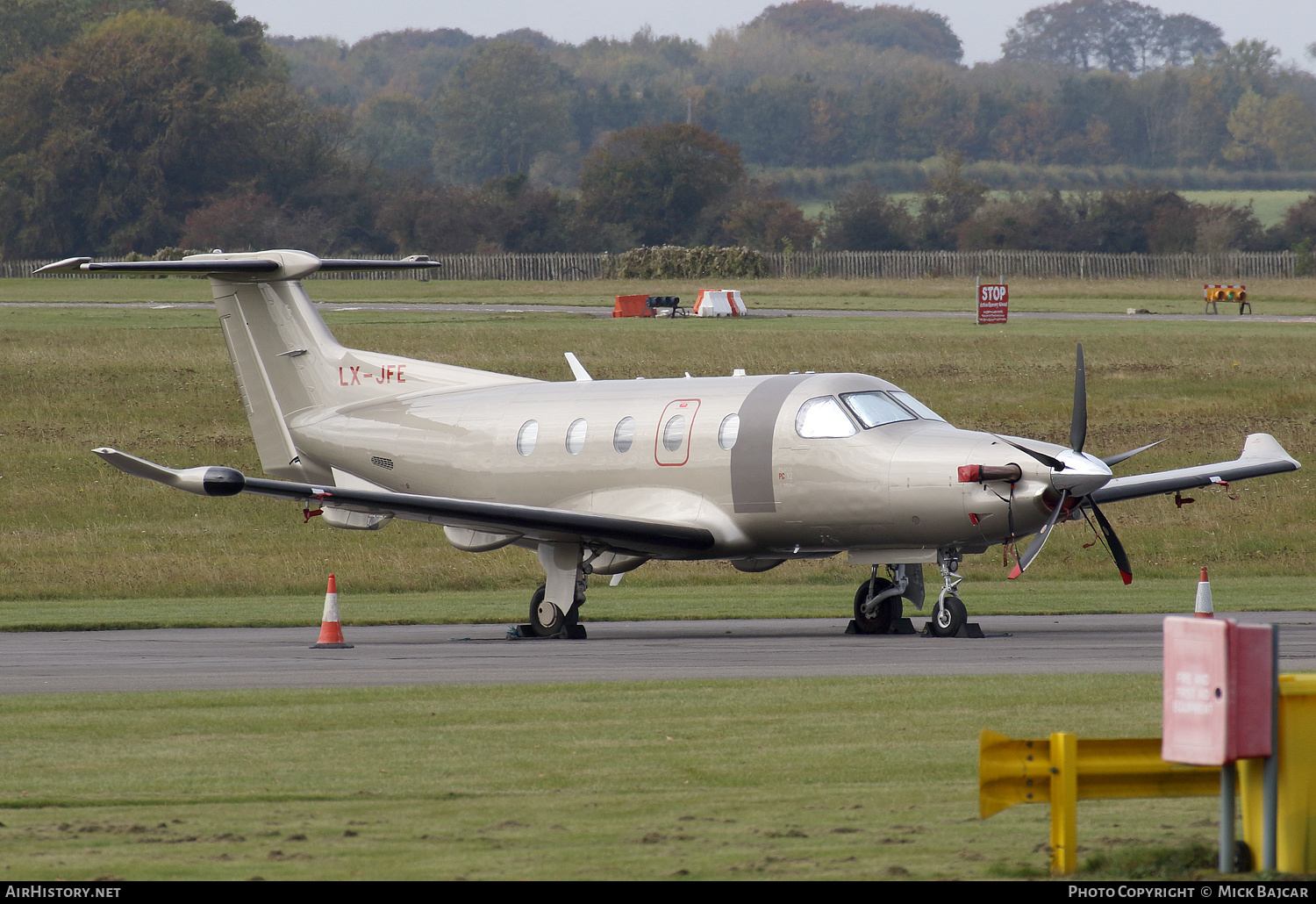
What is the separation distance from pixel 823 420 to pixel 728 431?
131 cm

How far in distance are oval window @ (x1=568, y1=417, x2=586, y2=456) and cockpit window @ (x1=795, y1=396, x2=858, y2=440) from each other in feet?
10.4

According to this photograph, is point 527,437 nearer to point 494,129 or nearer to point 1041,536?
point 1041,536

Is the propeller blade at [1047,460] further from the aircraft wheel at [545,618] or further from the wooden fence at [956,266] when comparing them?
the wooden fence at [956,266]

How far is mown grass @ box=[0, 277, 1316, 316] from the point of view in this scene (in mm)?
71375

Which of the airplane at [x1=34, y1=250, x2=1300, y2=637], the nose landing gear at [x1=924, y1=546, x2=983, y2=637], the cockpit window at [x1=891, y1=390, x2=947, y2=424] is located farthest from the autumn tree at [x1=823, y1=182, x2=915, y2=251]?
the nose landing gear at [x1=924, y1=546, x2=983, y2=637]

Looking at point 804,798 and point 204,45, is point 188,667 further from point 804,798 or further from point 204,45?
point 204,45

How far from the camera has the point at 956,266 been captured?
3784 inches

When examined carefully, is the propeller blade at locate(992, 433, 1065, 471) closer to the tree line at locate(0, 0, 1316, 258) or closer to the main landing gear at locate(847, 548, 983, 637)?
the main landing gear at locate(847, 548, 983, 637)

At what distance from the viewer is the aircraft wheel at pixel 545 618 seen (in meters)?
21.6

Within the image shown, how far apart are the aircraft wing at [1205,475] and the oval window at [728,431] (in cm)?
482

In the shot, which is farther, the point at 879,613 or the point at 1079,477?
the point at 879,613

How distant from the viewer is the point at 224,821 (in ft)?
29.3

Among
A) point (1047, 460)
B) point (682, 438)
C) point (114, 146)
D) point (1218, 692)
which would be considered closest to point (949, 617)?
point (1047, 460)

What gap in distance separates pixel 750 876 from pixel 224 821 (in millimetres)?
3221
